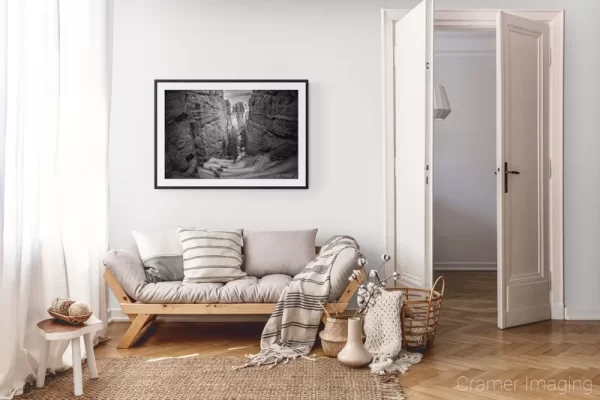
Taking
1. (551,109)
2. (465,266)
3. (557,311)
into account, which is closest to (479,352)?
(557,311)

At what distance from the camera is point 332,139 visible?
15.3 feet

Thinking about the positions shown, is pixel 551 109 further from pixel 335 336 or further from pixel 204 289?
pixel 204 289

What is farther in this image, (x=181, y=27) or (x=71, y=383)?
(x=181, y=27)

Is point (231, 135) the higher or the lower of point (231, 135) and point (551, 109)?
the lower

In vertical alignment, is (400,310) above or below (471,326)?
above

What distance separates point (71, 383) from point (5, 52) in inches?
67.2

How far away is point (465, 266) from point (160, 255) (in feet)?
15.0

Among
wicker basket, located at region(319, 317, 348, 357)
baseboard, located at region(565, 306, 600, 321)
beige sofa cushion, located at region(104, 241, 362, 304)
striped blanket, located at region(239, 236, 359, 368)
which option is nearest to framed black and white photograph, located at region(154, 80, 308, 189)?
beige sofa cushion, located at region(104, 241, 362, 304)

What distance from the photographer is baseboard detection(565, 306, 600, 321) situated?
460 centimetres

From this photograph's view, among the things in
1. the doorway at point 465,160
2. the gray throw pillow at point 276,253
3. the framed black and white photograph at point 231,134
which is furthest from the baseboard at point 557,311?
the doorway at point 465,160

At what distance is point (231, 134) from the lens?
462 cm

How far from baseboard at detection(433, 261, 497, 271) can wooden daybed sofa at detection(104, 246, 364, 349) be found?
392 cm

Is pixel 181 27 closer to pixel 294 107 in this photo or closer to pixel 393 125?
pixel 294 107

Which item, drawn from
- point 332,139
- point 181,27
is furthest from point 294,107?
point 181,27
